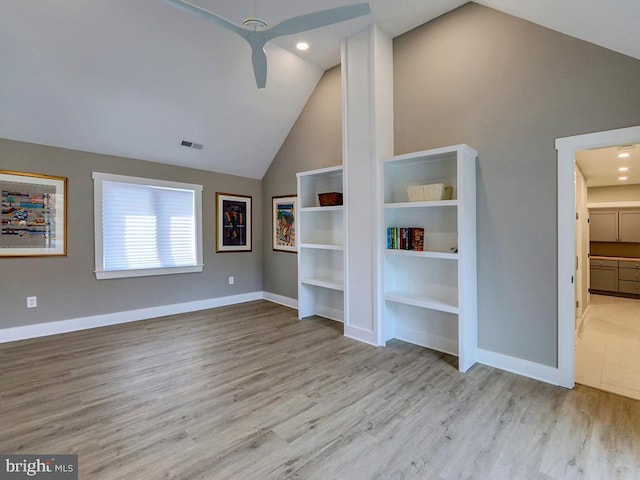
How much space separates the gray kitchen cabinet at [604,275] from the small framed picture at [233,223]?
22.4ft

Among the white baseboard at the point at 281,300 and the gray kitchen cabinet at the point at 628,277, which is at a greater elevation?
the gray kitchen cabinet at the point at 628,277

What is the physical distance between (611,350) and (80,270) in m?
6.25

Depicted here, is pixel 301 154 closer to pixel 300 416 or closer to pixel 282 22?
pixel 282 22

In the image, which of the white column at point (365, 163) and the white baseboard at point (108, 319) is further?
the white baseboard at point (108, 319)

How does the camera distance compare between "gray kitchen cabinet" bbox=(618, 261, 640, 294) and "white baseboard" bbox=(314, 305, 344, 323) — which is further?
"gray kitchen cabinet" bbox=(618, 261, 640, 294)

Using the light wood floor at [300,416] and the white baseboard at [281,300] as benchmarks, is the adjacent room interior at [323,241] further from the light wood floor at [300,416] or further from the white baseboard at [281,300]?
the white baseboard at [281,300]

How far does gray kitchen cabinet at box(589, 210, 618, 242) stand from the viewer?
6.27m

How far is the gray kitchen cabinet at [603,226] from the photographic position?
A: 6.27m

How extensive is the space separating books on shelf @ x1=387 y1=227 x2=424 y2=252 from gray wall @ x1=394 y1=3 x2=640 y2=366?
58 centimetres

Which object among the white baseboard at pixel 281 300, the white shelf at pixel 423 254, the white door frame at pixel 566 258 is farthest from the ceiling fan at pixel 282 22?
the white baseboard at pixel 281 300

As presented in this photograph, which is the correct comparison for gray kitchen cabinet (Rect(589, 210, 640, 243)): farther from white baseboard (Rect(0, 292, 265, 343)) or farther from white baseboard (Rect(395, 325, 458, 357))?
white baseboard (Rect(0, 292, 265, 343))

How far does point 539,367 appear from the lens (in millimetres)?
2725

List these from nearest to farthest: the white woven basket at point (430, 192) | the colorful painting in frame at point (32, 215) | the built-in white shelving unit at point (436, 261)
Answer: the built-in white shelving unit at point (436, 261), the white woven basket at point (430, 192), the colorful painting in frame at point (32, 215)

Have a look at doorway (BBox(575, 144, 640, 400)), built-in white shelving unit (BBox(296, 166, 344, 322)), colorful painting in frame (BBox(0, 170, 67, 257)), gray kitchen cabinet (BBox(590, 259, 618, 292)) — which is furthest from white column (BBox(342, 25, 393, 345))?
gray kitchen cabinet (BBox(590, 259, 618, 292))
